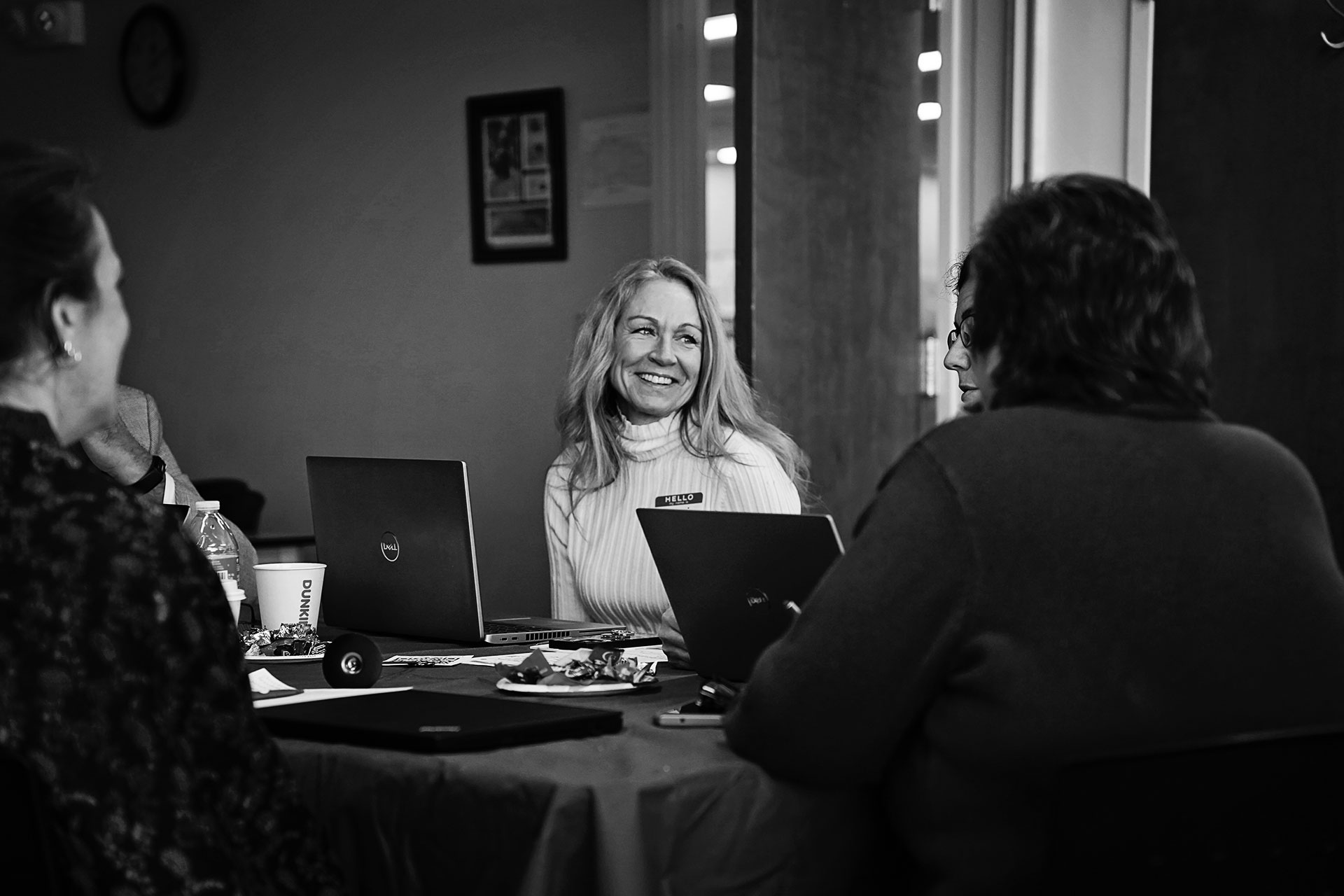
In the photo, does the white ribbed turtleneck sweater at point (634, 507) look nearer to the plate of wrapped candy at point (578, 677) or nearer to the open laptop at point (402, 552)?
the open laptop at point (402, 552)

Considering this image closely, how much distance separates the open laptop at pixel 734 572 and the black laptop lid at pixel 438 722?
258mm

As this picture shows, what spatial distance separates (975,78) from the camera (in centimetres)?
373

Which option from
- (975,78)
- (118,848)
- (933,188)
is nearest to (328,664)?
(118,848)

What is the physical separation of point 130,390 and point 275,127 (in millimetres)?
2363

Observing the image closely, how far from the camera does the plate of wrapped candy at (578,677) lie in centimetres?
177

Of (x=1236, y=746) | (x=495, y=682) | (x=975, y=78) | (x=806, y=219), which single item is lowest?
(x=495, y=682)

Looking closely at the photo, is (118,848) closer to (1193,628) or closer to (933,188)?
(1193,628)

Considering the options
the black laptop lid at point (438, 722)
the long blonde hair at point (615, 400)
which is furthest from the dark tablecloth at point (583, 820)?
the long blonde hair at point (615, 400)

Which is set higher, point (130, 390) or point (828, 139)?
point (828, 139)

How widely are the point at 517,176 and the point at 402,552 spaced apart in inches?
107

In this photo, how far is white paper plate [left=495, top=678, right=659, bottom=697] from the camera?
176 cm

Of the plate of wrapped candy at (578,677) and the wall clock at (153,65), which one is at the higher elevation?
the wall clock at (153,65)

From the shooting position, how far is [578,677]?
181cm

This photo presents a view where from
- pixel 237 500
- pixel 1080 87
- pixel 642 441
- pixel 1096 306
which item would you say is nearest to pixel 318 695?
pixel 1096 306
